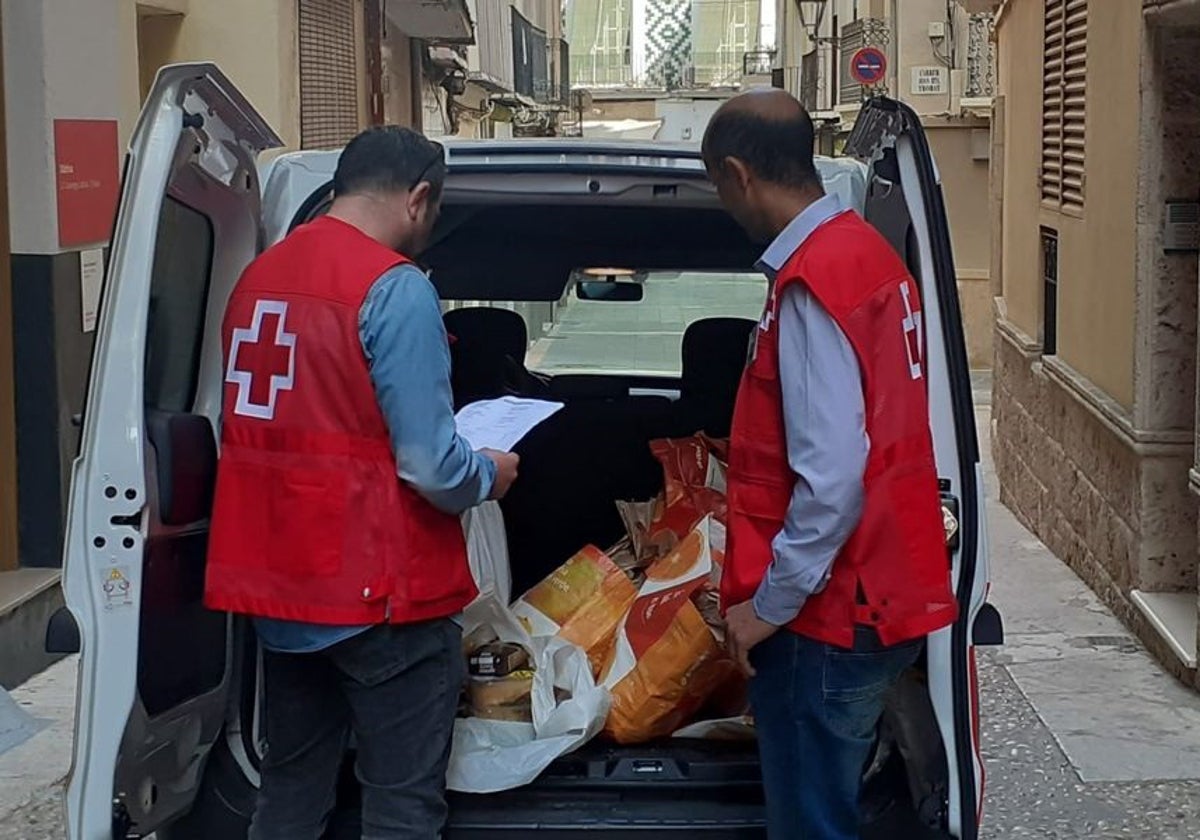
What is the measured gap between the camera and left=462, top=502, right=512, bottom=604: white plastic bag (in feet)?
12.4

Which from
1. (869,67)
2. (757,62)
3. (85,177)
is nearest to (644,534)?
(85,177)

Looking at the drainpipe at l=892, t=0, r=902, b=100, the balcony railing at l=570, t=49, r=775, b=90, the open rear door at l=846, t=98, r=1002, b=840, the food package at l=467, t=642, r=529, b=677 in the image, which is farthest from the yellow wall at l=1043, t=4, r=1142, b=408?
the balcony railing at l=570, t=49, r=775, b=90

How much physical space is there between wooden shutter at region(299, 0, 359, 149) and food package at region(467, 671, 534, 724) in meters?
8.08

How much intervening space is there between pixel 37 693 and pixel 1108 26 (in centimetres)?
537

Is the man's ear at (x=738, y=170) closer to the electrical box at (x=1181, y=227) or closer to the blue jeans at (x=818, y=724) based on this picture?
the blue jeans at (x=818, y=724)

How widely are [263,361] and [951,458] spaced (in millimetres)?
1269

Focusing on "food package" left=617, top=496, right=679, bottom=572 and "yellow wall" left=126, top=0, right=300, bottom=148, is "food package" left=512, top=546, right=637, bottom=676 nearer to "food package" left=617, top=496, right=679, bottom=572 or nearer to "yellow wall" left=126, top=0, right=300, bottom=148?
"food package" left=617, top=496, right=679, bottom=572

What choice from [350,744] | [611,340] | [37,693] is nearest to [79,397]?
[37,693]

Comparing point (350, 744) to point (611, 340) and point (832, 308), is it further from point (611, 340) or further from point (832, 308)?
point (611, 340)

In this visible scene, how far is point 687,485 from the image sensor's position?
4406 millimetres

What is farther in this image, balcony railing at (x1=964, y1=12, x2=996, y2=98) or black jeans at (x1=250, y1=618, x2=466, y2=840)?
balcony railing at (x1=964, y1=12, x2=996, y2=98)

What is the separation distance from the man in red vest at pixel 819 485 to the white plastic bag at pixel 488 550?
0.72m

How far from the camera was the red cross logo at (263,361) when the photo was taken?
315 cm

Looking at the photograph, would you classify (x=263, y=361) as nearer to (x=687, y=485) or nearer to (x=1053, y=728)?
(x=687, y=485)
